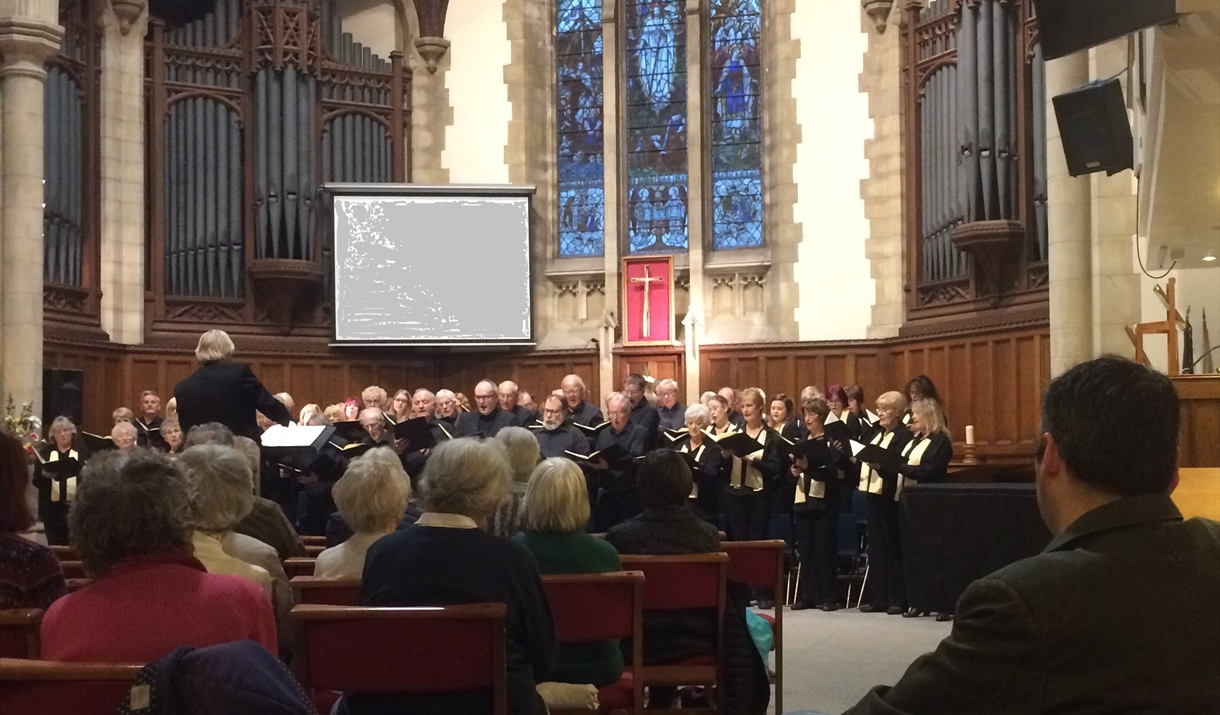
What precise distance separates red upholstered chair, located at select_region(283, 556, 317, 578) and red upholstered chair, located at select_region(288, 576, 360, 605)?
1.87 ft

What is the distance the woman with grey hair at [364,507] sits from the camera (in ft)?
13.9

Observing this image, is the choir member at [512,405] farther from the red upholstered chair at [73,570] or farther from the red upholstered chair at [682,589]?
the red upholstered chair at [73,570]

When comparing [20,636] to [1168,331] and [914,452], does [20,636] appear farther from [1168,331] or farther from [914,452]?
[914,452]

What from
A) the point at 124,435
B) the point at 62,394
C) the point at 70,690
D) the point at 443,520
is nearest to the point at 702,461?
the point at 124,435

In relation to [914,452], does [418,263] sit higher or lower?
higher

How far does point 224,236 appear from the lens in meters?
13.8

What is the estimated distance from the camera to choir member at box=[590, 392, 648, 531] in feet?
31.4

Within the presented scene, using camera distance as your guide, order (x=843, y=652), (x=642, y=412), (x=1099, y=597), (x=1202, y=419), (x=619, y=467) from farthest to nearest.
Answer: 1. (x=642, y=412)
2. (x=619, y=467)
3. (x=843, y=652)
4. (x=1202, y=419)
5. (x=1099, y=597)

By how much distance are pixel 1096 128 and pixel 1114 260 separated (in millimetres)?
1896

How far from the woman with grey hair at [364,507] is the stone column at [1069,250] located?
6028mm

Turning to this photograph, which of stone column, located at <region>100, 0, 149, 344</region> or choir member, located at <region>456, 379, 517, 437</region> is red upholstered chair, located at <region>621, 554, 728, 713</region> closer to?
choir member, located at <region>456, 379, 517, 437</region>

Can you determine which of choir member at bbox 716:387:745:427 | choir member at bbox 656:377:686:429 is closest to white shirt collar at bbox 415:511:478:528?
choir member at bbox 716:387:745:427

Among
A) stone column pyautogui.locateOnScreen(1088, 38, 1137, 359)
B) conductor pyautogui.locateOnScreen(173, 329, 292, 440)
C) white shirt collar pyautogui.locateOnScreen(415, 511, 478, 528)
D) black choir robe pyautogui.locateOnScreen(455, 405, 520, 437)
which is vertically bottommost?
white shirt collar pyautogui.locateOnScreen(415, 511, 478, 528)

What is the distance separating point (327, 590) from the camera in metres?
3.94
